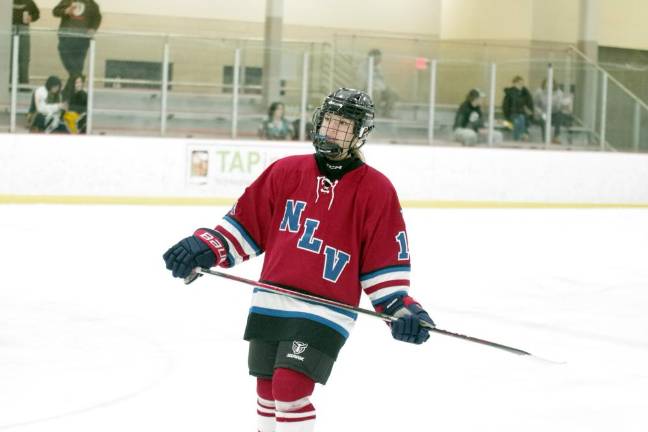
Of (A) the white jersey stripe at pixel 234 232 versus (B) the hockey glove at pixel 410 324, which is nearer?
(B) the hockey glove at pixel 410 324

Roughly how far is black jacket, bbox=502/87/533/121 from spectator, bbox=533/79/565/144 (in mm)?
141

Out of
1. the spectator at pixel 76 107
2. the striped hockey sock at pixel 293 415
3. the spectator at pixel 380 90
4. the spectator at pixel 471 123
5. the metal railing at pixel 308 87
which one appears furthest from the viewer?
the spectator at pixel 471 123

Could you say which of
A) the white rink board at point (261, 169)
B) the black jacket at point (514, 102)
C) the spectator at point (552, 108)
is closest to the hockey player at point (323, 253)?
the white rink board at point (261, 169)

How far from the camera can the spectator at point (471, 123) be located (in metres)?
12.3

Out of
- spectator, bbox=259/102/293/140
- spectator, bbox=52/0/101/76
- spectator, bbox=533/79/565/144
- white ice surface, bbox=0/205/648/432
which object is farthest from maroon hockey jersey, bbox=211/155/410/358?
spectator, bbox=533/79/565/144

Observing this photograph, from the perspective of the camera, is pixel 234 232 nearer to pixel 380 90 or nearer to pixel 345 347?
pixel 345 347

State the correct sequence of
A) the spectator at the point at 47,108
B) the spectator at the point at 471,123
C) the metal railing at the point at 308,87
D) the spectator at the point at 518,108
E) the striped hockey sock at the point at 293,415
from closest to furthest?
the striped hockey sock at the point at 293,415 → the spectator at the point at 47,108 → the metal railing at the point at 308,87 → the spectator at the point at 471,123 → the spectator at the point at 518,108

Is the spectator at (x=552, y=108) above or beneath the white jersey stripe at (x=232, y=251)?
above

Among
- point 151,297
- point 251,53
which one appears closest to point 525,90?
point 251,53

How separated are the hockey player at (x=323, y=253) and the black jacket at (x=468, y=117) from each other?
9833 mm

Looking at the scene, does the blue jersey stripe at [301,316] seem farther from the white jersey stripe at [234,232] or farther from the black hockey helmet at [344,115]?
the black hockey helmet at [344,115]

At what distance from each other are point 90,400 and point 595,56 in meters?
13.1

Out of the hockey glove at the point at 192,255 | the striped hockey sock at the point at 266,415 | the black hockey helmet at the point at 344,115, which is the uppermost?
the black hockey helmet at the point at 344,115

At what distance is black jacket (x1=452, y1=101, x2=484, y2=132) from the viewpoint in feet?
40.4
